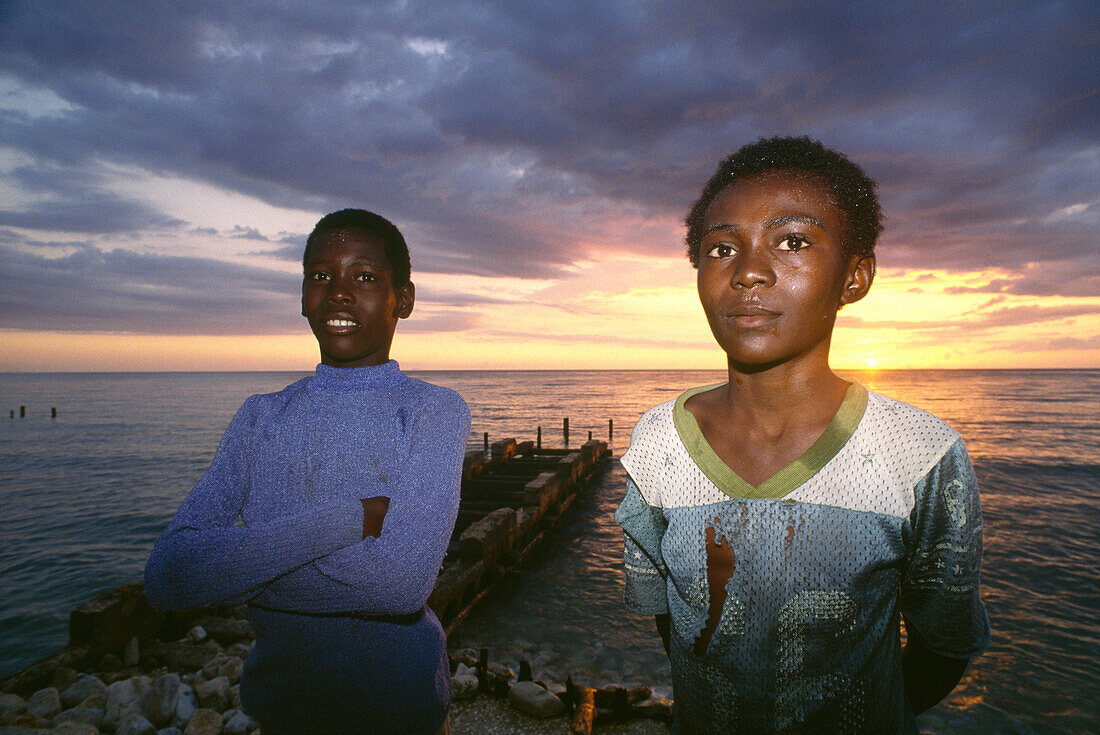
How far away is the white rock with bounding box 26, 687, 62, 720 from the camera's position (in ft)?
15.3

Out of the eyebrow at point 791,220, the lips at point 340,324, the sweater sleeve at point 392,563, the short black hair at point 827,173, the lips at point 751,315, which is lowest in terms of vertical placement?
the sweater sleeve at point 392,563

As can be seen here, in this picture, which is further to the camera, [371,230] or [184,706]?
[184,706]

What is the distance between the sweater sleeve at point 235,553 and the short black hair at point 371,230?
3.75 feet

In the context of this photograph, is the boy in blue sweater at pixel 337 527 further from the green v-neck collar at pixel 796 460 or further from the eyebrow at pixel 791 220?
the eyebrow at pixel 791 220

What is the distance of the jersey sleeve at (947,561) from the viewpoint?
1350 millimetres

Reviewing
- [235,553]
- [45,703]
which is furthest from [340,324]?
[45,703]

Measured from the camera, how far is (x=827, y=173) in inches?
61.3

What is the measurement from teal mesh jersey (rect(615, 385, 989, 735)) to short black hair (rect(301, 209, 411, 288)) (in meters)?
1.77

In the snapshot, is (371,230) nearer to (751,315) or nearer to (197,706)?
(751,315)

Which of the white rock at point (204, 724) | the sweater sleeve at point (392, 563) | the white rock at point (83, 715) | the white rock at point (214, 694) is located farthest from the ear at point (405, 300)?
A: the white rock at point (83, 715)

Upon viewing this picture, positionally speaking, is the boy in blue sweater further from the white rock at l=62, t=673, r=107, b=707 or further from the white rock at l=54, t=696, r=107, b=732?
the white rock at l=62, t=673, r=107, b=707

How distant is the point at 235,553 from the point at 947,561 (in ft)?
7.84

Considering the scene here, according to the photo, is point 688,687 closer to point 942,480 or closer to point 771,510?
point 771,510

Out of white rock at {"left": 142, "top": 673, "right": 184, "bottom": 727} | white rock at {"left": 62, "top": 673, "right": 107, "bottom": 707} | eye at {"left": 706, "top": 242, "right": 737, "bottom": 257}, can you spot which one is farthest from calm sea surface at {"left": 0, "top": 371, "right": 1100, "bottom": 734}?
eye at {"left": 706, "top": 242, "right": 737, "bottom": 257}
